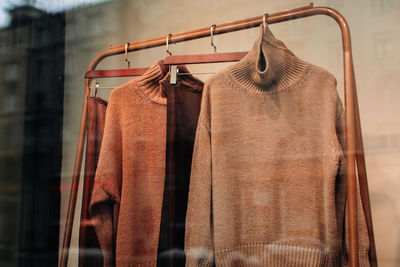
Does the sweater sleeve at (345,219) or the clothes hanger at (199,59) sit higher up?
the clothes hanger at (199,59)

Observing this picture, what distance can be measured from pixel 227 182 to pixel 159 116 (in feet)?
0.80

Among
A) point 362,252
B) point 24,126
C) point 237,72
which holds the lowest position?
point 362,252

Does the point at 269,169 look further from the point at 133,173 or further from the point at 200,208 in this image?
the point at 133,173

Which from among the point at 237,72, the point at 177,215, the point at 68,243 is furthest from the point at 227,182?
the point at 68,243

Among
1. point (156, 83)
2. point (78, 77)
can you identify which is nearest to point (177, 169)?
point (156, 83)

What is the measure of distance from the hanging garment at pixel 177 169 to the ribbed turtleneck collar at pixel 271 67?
143 millimetres

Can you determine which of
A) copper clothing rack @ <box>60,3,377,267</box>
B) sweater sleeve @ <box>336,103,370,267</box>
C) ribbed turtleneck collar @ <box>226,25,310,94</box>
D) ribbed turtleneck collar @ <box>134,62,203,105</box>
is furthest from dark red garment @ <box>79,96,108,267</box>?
sweater sleeve @ <box>336,103,370,267</box>

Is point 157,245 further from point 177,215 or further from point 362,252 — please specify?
point 362,252

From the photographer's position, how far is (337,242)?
0.72 meters

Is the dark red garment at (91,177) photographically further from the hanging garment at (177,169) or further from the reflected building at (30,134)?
the hanging garment at (177,169)

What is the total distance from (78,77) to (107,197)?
31 cm

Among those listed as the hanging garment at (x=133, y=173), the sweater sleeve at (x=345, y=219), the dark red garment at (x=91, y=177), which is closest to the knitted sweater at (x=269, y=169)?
the sweater sleeve at (x=345, y=219)

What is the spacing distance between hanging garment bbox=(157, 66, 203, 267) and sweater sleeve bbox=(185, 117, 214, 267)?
0.02 meters

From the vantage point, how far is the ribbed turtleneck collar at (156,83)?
870 mm
